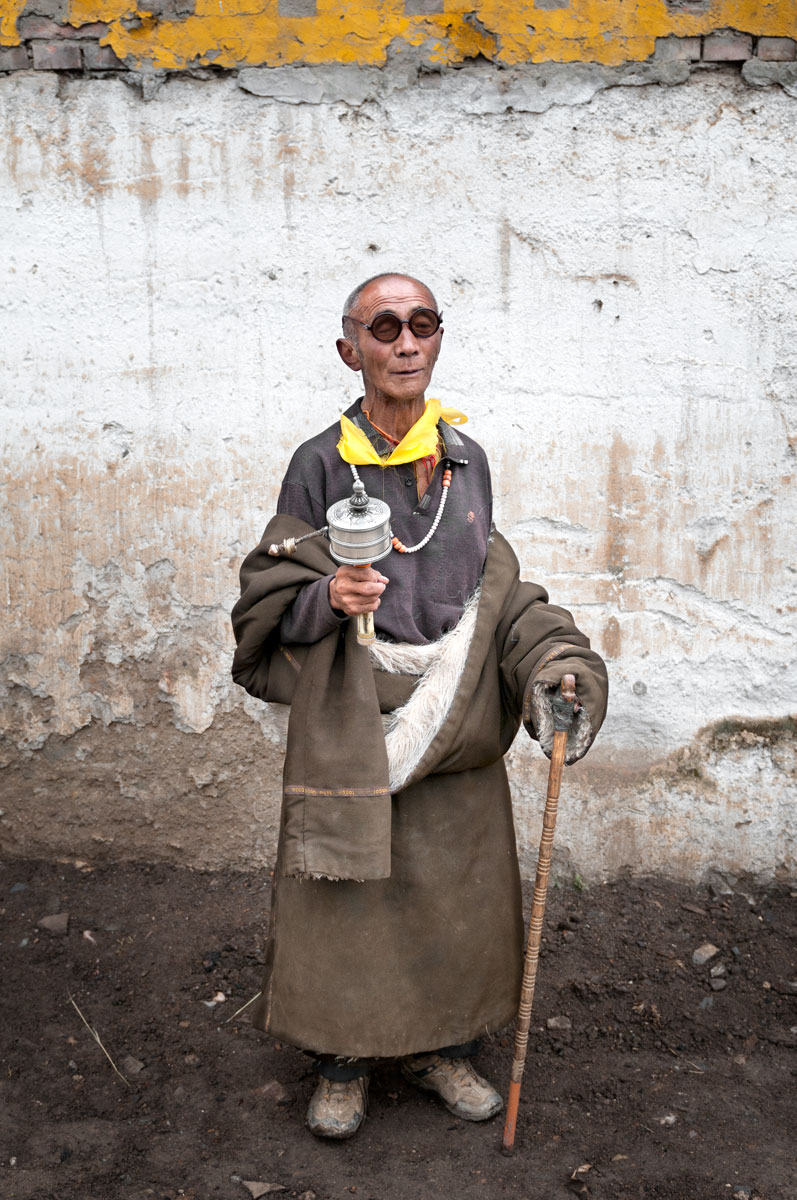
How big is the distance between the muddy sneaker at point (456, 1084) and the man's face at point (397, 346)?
1.75m

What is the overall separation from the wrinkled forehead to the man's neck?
7.7 inches

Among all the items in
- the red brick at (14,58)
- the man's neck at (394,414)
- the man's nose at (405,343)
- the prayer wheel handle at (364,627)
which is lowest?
the prayer wheel handle at (364,627)

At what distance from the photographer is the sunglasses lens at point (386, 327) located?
2445 millimetres

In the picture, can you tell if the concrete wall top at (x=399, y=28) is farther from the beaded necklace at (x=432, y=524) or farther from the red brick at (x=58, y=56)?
the beaded necklace at (x=432, y=524)

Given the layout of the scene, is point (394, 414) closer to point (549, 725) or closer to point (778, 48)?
point (549, 725)

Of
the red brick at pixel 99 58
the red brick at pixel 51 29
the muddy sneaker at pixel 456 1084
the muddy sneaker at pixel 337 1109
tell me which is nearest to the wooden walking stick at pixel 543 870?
the muddy sneaker at pixel 456 1084

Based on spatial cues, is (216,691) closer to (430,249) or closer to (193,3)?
(430,249)

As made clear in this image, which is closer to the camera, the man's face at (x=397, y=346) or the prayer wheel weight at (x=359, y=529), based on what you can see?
the prayer wheel weight at (x=359, y=529)

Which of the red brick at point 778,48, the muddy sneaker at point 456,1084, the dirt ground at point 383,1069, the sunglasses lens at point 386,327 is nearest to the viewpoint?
the sunglasses lens at point 386,327

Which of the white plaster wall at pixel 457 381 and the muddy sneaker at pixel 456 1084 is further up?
the white plaster wall at pixel 457 381

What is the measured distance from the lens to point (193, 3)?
359 cm

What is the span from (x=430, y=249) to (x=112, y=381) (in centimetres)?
117

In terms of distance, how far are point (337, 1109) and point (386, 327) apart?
194cm

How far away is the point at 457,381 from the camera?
373cm
